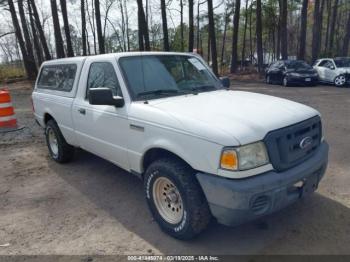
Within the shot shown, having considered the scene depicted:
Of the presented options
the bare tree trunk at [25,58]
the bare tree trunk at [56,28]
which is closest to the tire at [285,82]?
the bare tree trunk at [56,28]

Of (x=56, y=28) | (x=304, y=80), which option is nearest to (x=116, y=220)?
(x=304, y=80)

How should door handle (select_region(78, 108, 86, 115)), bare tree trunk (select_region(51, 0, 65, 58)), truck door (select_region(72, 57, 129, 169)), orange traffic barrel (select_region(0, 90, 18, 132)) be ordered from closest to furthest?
truck door (select_region(72, 57, 129, 169)) < door handle (select_region(78, 108, 86, 115)) < orange traffic barrel (select_region(0, 90, 18, 132)) < bare tree trunk (select_region(51, 0, 65, 58))

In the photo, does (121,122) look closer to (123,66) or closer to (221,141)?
(123,66)

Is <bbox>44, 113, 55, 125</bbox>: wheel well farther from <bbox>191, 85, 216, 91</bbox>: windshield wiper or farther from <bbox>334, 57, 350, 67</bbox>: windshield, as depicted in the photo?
<bbox>334, 57, 350, 67</bbox>: windshield

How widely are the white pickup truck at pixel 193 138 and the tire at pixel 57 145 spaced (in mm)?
934

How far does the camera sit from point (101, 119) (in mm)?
4199

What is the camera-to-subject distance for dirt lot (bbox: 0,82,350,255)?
329cm

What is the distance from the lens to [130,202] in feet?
14.2

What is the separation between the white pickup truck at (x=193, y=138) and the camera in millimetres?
2854

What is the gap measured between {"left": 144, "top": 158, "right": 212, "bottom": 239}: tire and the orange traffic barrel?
6.14 m

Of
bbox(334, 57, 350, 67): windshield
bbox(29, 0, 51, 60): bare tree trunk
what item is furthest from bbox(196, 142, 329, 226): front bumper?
bbox(29, 0, 51, 60): bare tree trunk

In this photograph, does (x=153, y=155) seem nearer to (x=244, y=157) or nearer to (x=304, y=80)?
(x=244, y=157)

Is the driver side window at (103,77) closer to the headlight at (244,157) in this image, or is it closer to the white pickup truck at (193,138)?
the white pickup truck at (193,138)

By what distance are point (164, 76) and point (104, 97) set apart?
0.88 m
